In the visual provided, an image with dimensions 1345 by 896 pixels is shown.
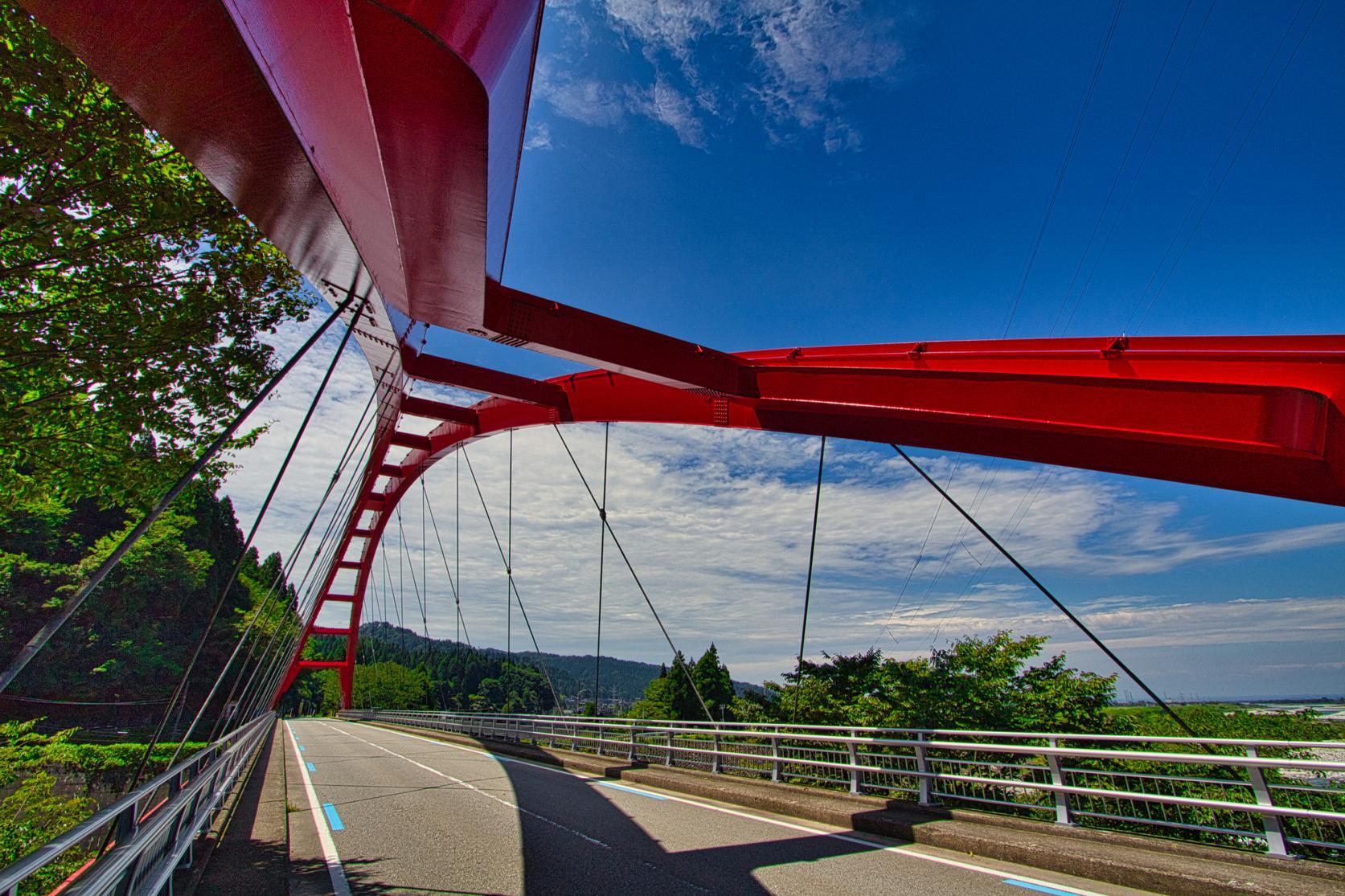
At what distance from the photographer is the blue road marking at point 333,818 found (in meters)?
7.34

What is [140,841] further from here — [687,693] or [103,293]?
[687,693]

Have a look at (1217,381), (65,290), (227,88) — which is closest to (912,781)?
(1217,381)

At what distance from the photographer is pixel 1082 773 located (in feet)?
18.9

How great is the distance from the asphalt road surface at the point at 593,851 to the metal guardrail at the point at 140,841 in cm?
98

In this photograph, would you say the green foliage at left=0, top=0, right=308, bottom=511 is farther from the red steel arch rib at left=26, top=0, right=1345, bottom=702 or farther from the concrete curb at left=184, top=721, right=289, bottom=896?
the concrete curb at left=184, top=721, right=289, bottom=896

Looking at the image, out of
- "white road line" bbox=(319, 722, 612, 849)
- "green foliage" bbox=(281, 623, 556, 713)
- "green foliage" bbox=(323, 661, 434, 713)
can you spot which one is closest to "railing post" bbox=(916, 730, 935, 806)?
"white road line" bbox=(319, 722, 612, 849)

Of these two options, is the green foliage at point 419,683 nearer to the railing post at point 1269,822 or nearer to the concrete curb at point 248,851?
the concrete curb at point 248,851

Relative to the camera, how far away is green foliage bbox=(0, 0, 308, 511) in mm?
4566

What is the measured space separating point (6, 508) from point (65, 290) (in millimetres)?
2744

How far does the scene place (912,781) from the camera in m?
9.27

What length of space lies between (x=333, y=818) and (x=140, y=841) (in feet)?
18.8

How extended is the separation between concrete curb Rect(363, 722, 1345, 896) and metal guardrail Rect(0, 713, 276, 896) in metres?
6.03

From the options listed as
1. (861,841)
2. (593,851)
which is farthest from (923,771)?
(593,851)

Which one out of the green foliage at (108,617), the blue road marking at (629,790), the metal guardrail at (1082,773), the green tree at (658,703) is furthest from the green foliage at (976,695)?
the green tree at (658,703)
